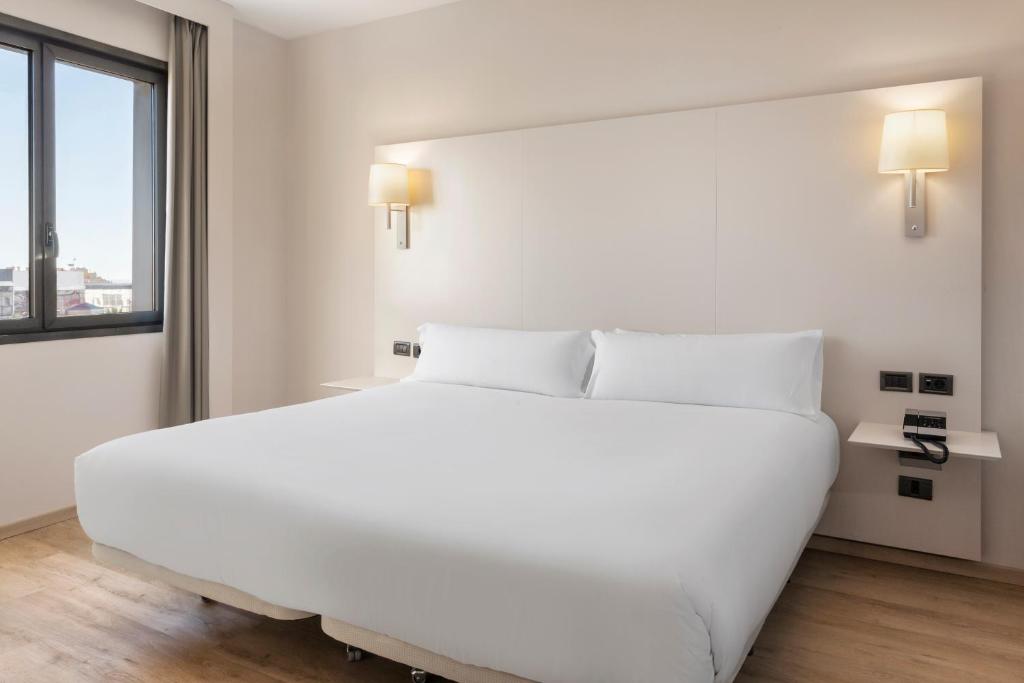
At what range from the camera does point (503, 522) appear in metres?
1.71

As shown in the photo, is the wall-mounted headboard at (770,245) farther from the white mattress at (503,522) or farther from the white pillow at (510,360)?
the white mattress at (503,522)

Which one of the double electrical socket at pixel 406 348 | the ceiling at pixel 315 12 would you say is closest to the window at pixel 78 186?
the ceiling at pixel 315 12

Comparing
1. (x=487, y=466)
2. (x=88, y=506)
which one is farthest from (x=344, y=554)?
(x=88, y=506)

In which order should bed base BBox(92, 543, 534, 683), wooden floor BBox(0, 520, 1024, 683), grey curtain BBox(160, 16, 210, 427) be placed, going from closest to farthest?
bed base BBox(92, 543, 534, 683)
wooden floor BBox(0, 520, 1024, 683)
grey curtain BBox(160, 16, 210, 427)

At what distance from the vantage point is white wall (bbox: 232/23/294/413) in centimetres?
448

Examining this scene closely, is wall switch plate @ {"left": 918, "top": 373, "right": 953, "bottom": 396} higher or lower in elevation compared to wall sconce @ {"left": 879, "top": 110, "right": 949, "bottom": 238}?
lower

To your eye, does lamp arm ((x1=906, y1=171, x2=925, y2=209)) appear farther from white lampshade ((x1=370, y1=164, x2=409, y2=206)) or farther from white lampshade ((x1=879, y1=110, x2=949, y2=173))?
white lampshade ((x1=370, y1=164, x2=409, y2=206))

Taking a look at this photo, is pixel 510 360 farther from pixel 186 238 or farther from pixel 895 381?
pixel 186 238

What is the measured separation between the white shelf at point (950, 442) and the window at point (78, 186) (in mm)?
3527

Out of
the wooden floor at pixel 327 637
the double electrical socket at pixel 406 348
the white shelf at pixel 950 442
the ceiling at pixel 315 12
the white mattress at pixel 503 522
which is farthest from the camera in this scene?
the double electrical socket at pixel 406 348

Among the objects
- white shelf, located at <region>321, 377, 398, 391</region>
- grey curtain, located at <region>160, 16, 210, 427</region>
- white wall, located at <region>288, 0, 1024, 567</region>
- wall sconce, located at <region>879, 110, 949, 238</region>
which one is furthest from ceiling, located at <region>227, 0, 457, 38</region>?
wall sconce, located at <region>879, 110, 949, 238</region>

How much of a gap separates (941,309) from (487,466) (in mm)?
1944

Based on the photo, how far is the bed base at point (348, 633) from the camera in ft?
5.58

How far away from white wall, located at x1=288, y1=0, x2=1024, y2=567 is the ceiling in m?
0.08
